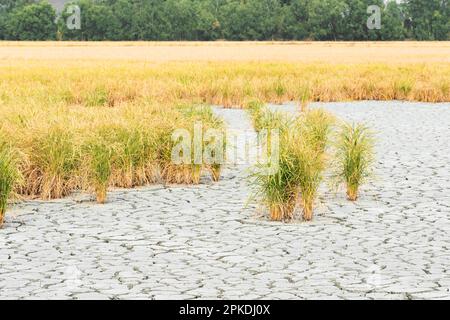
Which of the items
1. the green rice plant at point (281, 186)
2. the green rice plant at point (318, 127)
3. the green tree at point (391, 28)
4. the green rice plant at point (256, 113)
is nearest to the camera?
the green rice plant at point (281, 186)

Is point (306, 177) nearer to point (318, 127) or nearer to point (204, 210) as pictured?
point (204, 210)

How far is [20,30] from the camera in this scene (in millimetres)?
103125

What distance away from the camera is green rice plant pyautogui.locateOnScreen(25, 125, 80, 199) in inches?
438

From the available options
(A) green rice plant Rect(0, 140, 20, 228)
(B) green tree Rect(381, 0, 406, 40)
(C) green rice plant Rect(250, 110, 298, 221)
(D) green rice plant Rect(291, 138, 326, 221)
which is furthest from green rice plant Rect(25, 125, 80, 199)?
(B) green tree Rect(381, 0, 406, 40)

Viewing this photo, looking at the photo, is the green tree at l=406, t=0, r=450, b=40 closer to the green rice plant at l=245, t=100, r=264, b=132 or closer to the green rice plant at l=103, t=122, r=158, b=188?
the green rice plant at l=245, t=100, r=264, b=132

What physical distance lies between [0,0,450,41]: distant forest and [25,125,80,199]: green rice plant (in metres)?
90.0

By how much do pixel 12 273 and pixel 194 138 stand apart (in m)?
5.56

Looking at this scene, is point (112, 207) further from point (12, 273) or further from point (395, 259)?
point (395, 259)

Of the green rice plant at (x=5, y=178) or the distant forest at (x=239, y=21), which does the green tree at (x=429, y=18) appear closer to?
the distant forest at (x=239, y=21)

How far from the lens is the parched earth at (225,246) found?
268 inches

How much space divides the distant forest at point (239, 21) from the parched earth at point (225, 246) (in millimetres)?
90535

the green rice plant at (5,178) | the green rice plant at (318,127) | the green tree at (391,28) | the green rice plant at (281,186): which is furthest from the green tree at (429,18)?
the green rice plant at (5,178)

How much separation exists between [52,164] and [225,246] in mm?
3662
